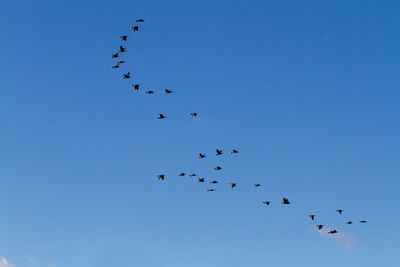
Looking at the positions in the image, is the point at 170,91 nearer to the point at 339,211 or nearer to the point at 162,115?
the point at 162,115

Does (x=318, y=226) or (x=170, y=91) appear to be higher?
(x=170, y=91)

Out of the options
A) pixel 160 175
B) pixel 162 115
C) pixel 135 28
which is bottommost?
pixel 160 175

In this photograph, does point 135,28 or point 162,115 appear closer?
point 135,28

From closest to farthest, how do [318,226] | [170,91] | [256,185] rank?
[318,226], [170,91], [256,185]

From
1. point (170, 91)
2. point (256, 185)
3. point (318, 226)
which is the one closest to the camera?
point (318, 226)

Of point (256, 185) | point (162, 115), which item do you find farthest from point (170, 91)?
point (256, 185)

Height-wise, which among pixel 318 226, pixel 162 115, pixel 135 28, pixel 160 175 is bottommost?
pixel 318 226

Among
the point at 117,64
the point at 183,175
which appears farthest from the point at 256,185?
the point at 117,64

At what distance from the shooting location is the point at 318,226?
49.5 metres

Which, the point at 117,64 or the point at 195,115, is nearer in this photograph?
the point at 117,64

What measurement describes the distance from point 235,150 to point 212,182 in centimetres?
624

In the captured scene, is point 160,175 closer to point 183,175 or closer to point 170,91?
point 183,175

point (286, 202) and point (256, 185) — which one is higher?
point (256, 185)

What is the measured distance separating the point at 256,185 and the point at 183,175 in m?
9.77
